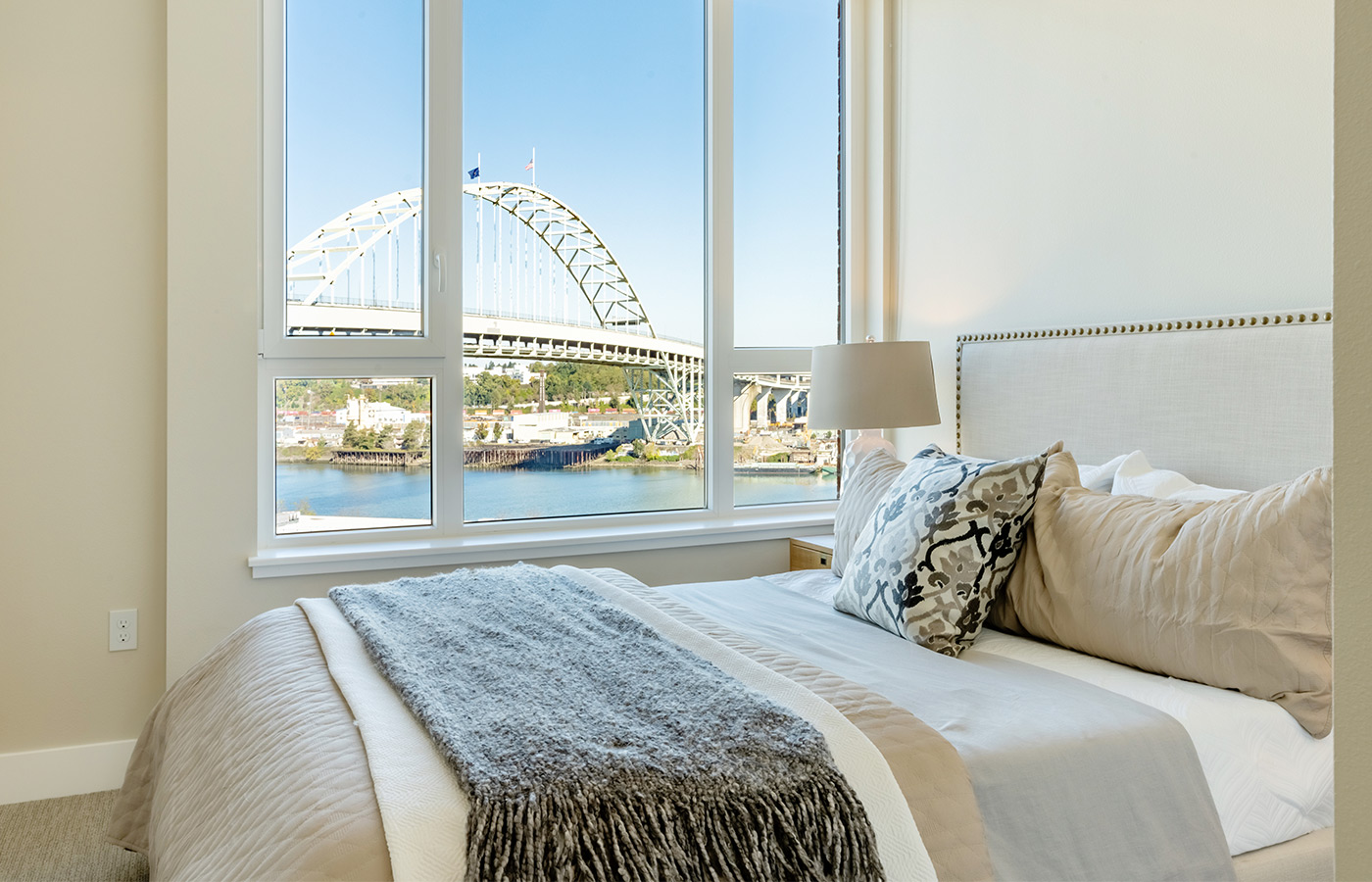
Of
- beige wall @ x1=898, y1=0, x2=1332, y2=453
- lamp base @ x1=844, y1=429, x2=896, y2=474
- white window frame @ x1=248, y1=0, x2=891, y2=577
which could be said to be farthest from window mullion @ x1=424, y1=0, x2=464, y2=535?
beige wall @ x1=898, y1=0, x2=1332, y2=453

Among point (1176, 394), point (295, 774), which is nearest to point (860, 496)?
point (1176, 394)

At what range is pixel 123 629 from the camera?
8.91 feet

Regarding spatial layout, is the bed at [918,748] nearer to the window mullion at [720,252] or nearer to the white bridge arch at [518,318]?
the white bridge arch at [518,318]

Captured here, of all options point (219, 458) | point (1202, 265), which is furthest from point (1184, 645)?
point (219, 458)

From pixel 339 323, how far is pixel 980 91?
222 centimetres

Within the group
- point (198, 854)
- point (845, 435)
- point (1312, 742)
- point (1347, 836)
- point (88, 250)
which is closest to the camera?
point (1347, 836)

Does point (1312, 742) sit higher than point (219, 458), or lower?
lower

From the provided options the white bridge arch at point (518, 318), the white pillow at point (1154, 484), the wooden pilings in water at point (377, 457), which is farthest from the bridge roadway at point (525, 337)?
the white pillow at point (1154, 484)

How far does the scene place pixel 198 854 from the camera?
1310 mm

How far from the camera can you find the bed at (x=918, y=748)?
1.23 metres

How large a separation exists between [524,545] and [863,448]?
3.76 feet

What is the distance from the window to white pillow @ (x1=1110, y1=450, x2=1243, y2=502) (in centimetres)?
161

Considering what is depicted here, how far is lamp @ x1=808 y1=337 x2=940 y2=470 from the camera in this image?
3.02 m

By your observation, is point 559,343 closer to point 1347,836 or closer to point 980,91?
point 980,91
